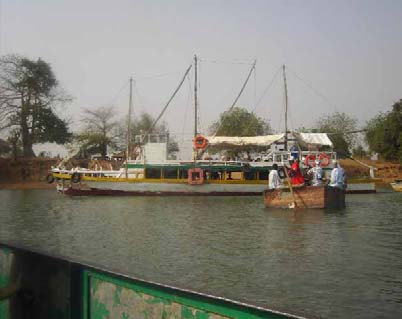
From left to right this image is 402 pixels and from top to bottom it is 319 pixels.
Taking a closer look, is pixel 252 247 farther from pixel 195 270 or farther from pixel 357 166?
pixel 357 166

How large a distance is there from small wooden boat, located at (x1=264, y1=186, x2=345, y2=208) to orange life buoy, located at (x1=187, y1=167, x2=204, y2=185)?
12747 millimetres

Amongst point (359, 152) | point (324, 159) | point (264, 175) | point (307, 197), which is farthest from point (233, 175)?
point (359, 152)

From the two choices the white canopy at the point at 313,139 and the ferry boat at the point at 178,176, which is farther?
the white canopy at the point at 313,139

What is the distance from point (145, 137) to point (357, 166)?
94.6ft

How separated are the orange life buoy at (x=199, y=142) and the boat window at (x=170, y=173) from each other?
236cm

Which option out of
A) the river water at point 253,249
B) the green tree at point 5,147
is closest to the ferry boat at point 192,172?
the river water at point 253,249

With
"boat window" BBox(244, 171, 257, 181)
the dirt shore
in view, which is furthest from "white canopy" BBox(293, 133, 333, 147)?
the dirt shore

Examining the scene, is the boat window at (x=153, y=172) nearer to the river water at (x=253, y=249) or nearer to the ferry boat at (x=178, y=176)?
the ferry boat at (x=178, y=176)

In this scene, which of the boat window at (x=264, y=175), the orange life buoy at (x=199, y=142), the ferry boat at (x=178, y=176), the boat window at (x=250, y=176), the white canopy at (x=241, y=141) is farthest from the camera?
the white canopy at (x=241, y=141)

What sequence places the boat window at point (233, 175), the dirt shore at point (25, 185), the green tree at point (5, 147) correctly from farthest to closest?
the green tree at point (5, 147) < the dirt shore at point (25, 185) < the boat window at point (233, 175)

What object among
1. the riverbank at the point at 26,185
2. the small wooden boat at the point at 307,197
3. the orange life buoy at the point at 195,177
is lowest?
the riverbank at the point at 26,185

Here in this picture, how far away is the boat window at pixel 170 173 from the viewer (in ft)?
118

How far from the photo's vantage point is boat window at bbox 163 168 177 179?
118 ft

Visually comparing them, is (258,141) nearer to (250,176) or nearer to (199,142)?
(250,176)
